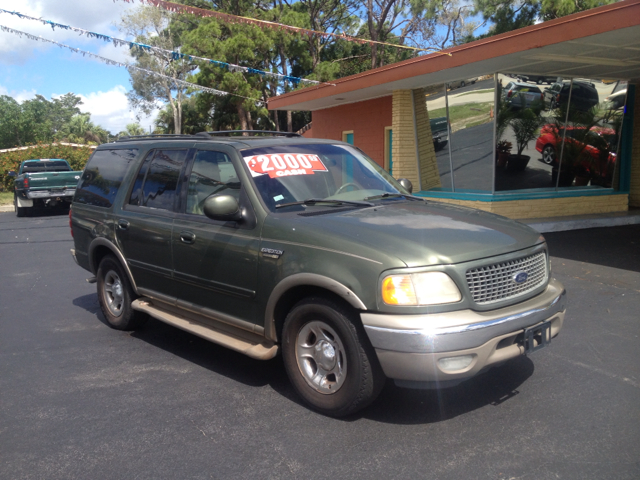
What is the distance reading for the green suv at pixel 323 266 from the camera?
347cm

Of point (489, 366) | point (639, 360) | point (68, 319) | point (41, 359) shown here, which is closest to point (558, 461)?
point (489, 366)

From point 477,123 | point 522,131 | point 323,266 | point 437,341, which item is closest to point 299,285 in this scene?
point 323,266

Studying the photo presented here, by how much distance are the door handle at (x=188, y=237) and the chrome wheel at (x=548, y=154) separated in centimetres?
1031

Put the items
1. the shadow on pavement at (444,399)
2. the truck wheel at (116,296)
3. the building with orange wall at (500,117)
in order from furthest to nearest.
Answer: the building with orange wall at (500,117), the truck wheel at (116,296), the shadow on pavement at (444,399)

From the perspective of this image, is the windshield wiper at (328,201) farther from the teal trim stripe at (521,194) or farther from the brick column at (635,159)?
the brick column at (635,159)

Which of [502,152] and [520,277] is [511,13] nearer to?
[502,152]

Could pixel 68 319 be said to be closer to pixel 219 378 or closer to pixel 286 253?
pixel 219 378

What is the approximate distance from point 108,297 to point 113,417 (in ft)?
7.93

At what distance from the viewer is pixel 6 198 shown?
25281 millimetres

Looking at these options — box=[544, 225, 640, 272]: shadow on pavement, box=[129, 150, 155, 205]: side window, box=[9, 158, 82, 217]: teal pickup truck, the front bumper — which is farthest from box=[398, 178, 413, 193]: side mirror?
box=[9, 158, 82, 217]: teal pickup truck

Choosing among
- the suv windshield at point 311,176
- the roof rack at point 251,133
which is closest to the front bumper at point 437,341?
the suv windshield at point 311,176

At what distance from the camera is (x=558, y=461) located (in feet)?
10.7

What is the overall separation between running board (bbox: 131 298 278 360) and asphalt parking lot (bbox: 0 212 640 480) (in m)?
0.36

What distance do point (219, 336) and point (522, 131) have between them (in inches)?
393
